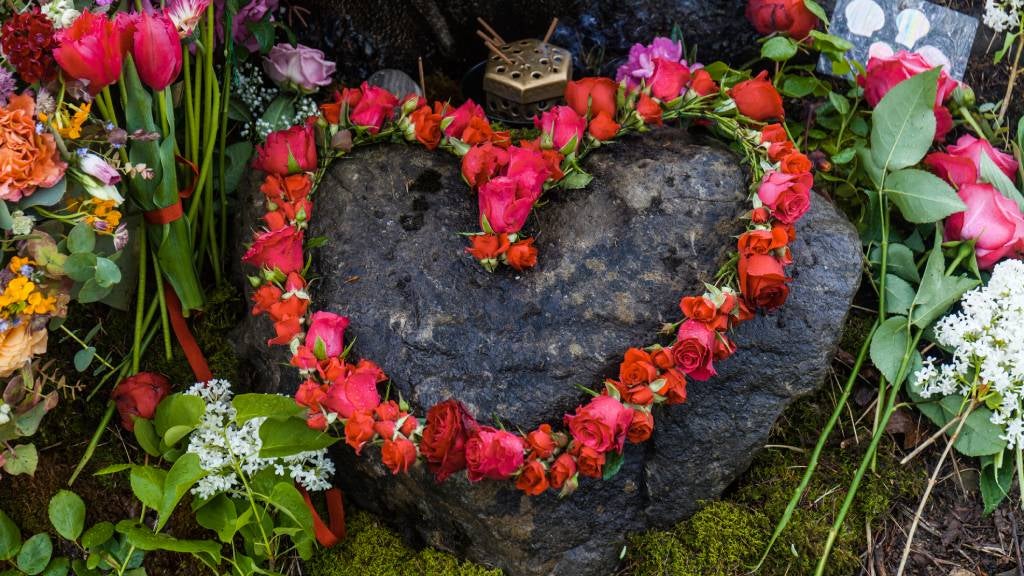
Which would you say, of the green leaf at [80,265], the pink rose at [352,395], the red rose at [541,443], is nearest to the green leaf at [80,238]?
the green leaf at [80,265]

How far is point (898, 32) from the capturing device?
246 centimetres

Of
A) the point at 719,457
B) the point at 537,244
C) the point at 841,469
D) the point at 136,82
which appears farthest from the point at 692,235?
the point at 136,82

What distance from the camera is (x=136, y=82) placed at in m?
1.80

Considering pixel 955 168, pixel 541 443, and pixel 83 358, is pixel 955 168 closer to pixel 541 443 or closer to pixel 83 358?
pixel 541 443

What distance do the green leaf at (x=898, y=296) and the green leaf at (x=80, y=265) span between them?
1.73m

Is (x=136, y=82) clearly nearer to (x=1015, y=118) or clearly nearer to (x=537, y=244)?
(x=537, y=244)

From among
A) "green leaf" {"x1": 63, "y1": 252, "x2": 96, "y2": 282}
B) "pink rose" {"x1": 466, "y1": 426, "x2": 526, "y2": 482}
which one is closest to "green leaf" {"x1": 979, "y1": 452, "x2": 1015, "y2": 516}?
"pink rose" {"x1": 466, "y1": 426, "x2": 526, "y2": 482}

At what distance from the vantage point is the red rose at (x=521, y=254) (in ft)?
6.10

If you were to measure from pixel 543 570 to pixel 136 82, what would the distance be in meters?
1.31

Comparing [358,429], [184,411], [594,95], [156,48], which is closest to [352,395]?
[358,429]

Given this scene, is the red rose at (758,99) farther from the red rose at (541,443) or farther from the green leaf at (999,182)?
the red rose at (541,443)

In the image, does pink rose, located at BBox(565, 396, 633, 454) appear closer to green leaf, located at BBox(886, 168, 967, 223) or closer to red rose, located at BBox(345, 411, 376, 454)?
red rose, located at BBox(345, 411, 376, 454)

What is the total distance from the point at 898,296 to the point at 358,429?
1291mm

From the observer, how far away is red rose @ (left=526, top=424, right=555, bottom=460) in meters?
1.75
